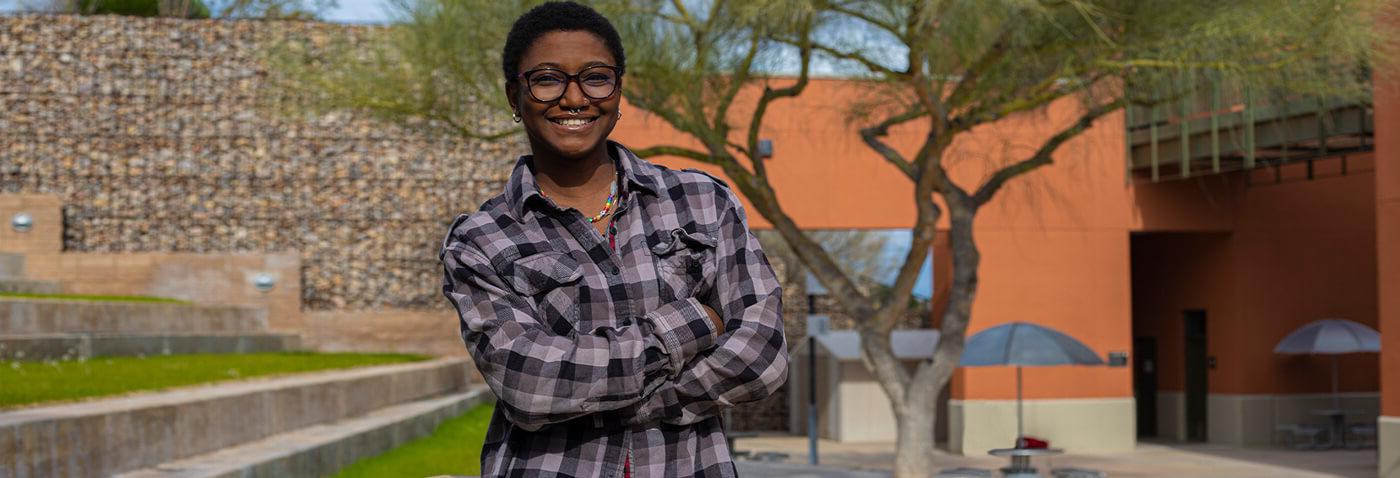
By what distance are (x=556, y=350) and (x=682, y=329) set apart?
5.8 inches

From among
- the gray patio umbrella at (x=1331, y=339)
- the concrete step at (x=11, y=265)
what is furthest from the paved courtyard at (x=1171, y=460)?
the concrete step at (x=11, y=265)

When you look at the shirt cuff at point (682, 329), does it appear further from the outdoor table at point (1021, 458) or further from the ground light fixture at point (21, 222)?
the ground light fixture at point (21, 222)

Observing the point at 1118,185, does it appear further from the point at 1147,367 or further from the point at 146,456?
the point at 146,456

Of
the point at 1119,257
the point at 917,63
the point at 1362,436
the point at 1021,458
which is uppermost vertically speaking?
the point at 917,63

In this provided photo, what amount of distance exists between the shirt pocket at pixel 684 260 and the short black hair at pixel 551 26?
257 mm

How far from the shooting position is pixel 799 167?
18547mm

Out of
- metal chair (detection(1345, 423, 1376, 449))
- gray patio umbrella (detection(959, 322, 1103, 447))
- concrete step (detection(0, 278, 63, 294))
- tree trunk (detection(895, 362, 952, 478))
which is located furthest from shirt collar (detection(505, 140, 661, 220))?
metal chair (detection(1345, 423, 1376, 449))

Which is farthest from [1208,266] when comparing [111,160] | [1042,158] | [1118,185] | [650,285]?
[650,285]

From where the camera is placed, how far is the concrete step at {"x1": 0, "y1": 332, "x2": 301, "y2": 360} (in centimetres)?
787

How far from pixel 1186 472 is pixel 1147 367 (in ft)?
20.2

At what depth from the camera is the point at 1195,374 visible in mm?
20781

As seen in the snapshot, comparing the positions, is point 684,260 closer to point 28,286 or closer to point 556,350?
point 556,350

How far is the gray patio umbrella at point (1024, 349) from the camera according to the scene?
45.6 feet

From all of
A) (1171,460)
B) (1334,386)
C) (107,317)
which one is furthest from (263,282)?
(1334,386)
